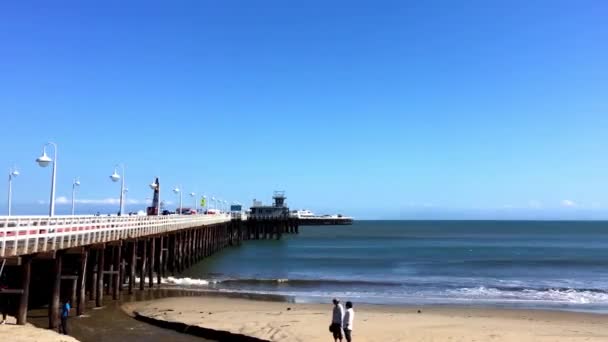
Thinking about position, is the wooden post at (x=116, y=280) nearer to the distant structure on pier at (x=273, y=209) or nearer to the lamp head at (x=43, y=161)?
the lamp head at (x=43, y=161)

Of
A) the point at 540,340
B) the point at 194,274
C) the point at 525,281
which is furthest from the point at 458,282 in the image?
the point at 540,340

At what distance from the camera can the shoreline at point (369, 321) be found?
16922 mm

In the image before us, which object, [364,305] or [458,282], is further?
[458,282]

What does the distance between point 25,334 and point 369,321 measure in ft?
34.7

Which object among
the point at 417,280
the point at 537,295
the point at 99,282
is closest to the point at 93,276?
the point at 99,282

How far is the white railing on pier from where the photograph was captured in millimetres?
14859

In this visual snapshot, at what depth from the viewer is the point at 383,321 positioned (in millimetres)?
19891

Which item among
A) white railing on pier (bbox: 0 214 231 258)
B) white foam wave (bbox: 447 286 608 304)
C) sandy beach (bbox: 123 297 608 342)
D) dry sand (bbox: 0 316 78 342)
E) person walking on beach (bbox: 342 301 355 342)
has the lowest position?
white foam wave (bbox: 447 286 608 304)

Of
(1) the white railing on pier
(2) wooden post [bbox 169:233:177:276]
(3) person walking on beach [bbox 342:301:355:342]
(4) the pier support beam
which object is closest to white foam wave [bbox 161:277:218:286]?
(2) wooden post [bbox 169:233:177:276]

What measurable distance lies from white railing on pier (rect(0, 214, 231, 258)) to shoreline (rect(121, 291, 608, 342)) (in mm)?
3057

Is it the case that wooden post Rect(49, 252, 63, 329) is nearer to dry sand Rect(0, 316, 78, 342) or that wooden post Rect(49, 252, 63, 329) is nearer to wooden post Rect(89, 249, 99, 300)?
dry sand Rect(0, 316, 78, 342)

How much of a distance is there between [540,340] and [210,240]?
43.1 m

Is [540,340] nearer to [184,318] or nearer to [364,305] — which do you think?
[364,305]

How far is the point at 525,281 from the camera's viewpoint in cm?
3659
